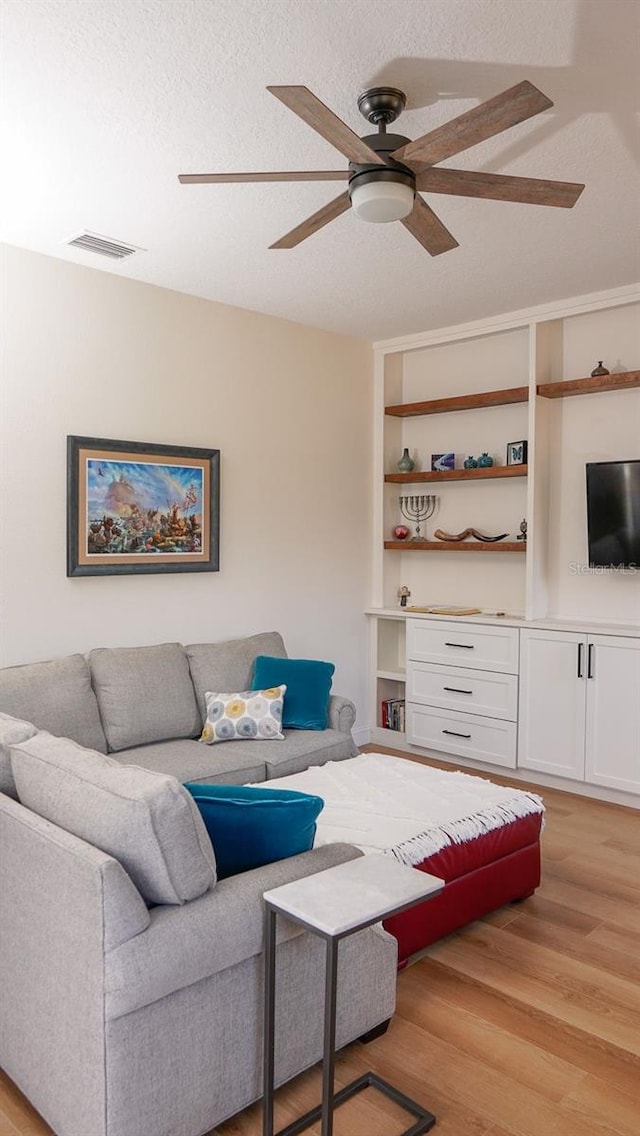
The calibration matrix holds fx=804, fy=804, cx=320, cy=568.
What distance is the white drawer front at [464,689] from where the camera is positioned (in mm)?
4867

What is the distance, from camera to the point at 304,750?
3994mm

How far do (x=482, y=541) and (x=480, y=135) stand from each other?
10.9 feet

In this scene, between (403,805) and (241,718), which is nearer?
(403,805)

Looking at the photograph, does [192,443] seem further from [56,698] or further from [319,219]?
[319,219]

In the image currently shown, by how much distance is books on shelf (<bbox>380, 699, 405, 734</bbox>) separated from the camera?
5.57 m

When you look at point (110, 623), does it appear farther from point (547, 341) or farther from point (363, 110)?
point (547, 341)

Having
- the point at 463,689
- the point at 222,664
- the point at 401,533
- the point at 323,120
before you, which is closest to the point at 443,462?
the point at 401,533

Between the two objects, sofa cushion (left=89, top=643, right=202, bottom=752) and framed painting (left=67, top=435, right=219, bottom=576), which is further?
framed painting (left=67, top=435, right=219, bottom=576)

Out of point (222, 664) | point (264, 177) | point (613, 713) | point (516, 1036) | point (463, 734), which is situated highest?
point (264, 177)

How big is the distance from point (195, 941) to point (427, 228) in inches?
90.1

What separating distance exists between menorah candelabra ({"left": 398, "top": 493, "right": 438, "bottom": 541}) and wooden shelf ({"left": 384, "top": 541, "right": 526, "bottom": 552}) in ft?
0.43

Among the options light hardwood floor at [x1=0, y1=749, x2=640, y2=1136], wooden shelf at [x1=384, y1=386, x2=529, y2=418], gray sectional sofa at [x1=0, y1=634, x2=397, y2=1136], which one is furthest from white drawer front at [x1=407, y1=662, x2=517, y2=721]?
gray sectional sofa at [x1=0, y1=634, x2=397, y2=1136]

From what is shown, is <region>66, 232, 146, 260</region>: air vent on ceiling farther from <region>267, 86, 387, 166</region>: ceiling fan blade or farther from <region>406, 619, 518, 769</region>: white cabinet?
<region>406, 619, 518, 769</region>: white cabinet

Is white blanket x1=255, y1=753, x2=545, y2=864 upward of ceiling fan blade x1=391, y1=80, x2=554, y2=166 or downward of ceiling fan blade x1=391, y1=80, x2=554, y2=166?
downward
